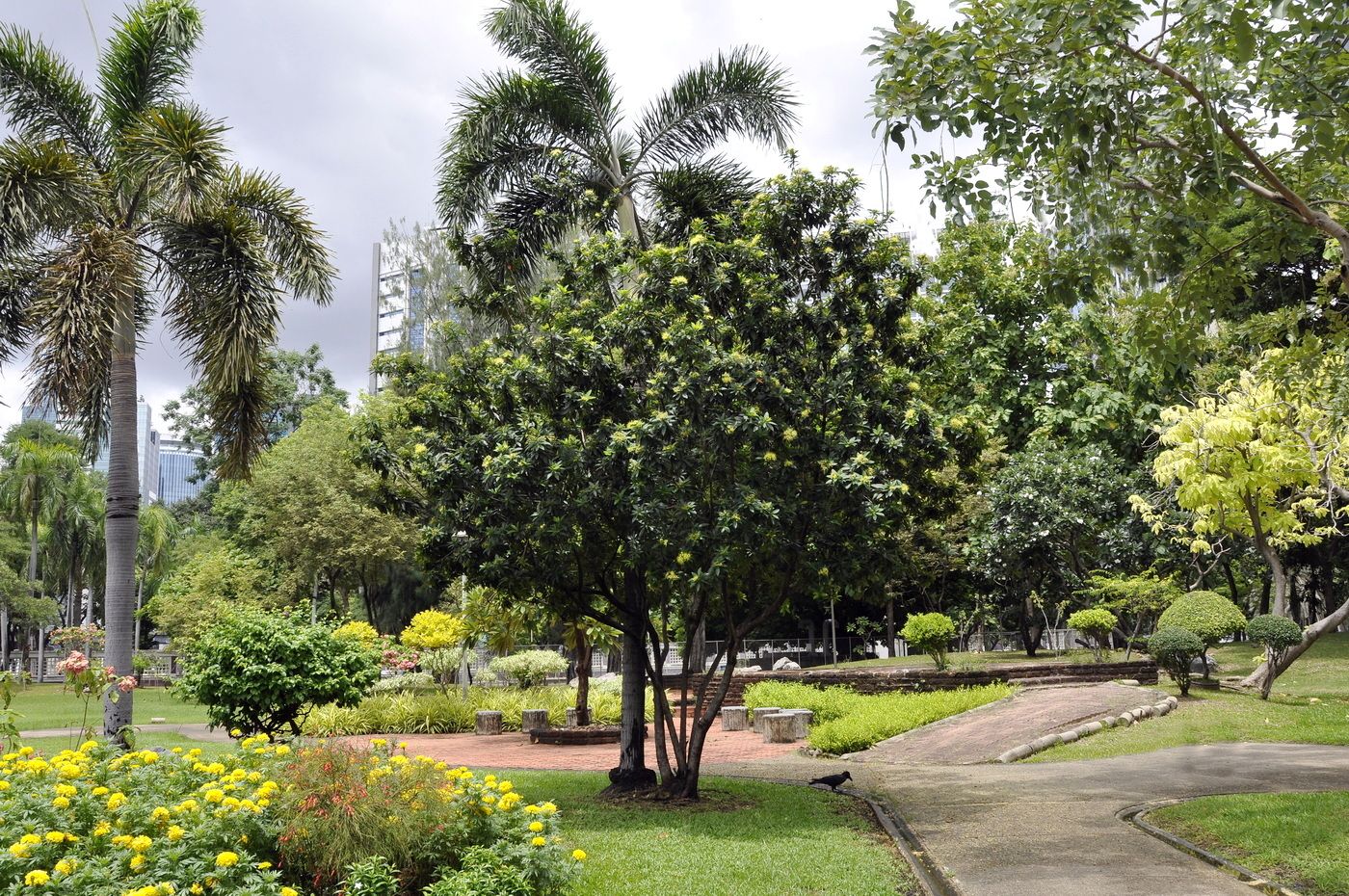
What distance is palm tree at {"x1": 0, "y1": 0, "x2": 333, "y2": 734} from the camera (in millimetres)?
12484

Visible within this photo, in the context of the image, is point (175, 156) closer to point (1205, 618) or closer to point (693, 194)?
point (693, 194)

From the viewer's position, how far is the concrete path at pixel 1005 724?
14148 millimetres

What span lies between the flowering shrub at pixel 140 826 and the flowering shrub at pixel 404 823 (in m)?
0.22

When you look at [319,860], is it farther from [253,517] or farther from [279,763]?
[253,517]

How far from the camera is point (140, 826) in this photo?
574 centimetres

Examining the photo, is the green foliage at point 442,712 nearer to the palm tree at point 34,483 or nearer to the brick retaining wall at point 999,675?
the brick retaining wall at point 999,675

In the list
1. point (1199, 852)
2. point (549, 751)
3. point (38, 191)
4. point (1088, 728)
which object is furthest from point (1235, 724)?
point (38, 191)

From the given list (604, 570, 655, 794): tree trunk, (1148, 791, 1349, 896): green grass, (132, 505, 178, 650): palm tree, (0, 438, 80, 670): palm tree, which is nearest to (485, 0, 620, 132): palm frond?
(604, 570, 655, 794): tree trunk

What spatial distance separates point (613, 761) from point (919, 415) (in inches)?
336

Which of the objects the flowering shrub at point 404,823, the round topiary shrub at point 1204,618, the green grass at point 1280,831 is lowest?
the green grass at point 1280,831

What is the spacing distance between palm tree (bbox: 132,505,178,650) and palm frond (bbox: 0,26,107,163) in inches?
1381

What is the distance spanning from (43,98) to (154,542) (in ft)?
130

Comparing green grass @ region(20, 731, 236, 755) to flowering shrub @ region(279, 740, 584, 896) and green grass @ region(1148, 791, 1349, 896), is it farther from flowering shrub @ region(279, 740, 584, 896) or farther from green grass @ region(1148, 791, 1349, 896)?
green grass @ region(1148, 791, 1349, 896)

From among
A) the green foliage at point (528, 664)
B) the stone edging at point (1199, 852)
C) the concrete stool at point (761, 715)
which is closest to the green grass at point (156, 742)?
the green foliage at point (528, 664)
